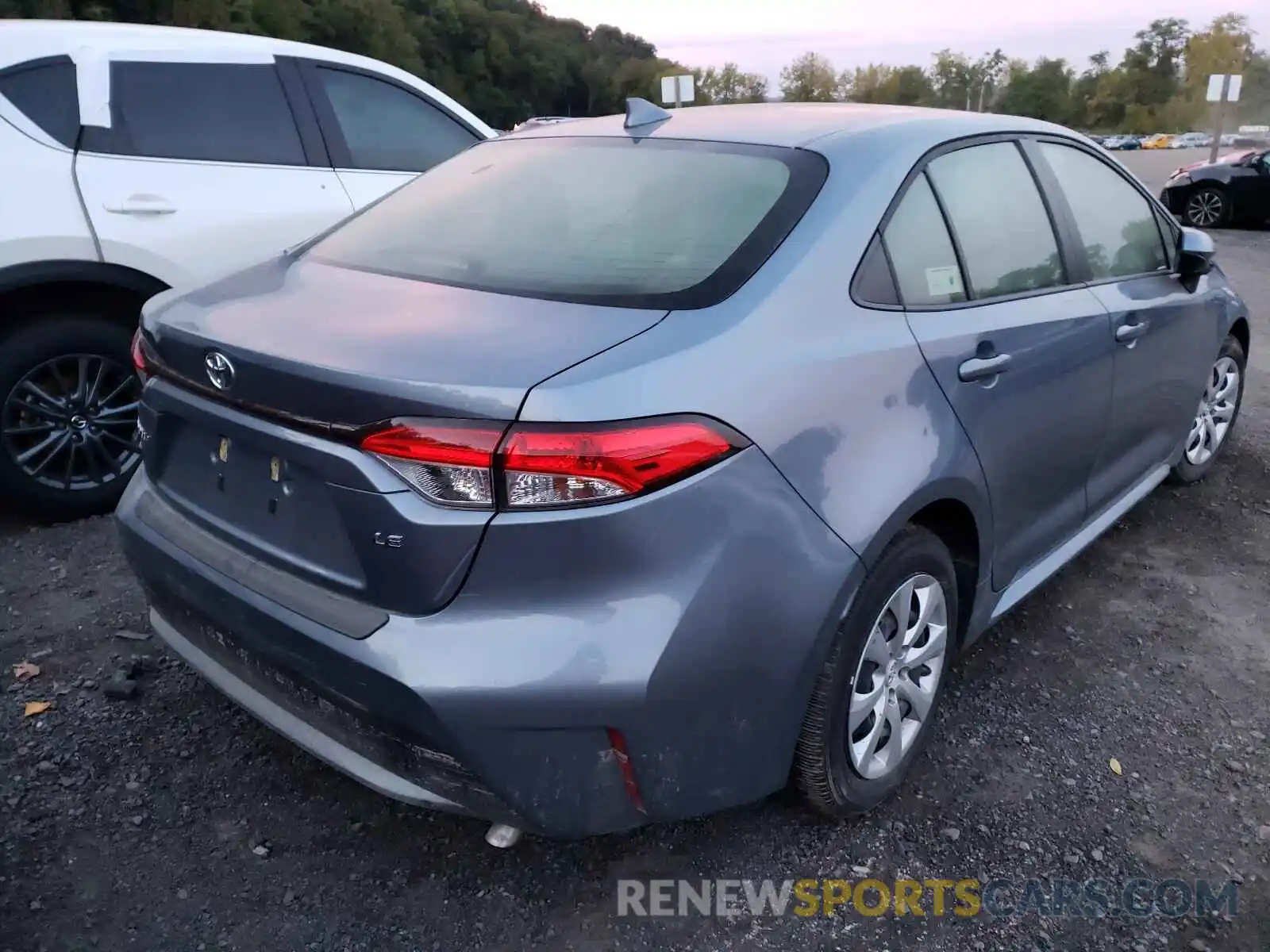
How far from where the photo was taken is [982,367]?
2533 mm

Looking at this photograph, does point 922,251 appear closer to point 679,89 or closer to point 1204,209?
point 1204,209

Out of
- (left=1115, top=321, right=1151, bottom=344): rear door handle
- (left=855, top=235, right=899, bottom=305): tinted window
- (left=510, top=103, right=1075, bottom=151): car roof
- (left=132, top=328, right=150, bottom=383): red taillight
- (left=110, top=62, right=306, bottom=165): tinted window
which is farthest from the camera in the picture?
(left=110, top=62, right=306, bottom=165): tinted window

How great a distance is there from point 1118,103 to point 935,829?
130 m

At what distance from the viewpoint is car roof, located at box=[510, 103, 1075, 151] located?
8.53 ft

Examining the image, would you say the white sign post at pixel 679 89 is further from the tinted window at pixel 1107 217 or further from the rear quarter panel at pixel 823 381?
the rear quarter panel at pixel 823 381

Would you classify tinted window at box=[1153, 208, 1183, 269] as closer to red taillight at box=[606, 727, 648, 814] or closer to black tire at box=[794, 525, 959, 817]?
black tire at box=[794, 525, 959, 817]

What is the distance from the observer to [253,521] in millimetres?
2127

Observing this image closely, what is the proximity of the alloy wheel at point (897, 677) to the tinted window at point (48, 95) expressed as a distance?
3.55 meters

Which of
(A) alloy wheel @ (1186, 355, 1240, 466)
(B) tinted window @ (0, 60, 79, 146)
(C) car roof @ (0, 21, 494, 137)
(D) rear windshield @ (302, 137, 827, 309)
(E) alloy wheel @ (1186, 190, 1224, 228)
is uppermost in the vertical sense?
(C) car roof @ (0, 21, 494, 137)

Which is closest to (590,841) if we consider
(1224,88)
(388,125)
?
(388,125)

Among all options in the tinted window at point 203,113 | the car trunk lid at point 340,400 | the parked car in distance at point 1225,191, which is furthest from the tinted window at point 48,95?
the parked car in distance at point 1225,191

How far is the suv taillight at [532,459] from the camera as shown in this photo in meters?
1.76

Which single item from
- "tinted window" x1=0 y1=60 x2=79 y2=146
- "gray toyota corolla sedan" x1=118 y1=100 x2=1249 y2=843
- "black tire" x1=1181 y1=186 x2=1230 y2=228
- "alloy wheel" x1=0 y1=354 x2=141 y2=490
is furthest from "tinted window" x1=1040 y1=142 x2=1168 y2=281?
"black tire" x1=1181 y1=186 x2=1230 y2=228

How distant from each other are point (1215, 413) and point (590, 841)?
3696mm
